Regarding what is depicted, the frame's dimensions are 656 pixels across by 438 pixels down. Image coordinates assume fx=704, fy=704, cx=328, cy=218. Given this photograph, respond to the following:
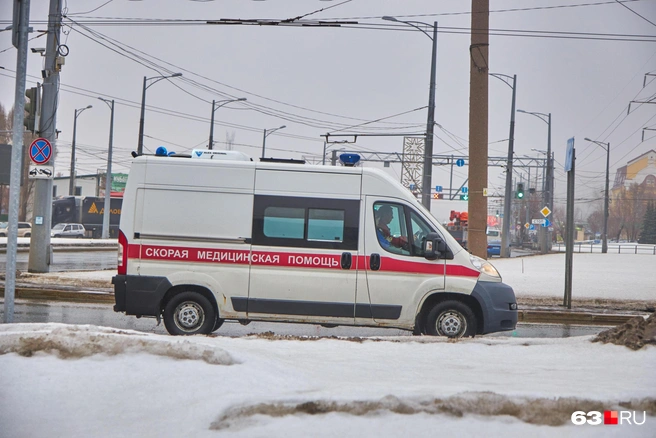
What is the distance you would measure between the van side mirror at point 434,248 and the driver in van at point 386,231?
293mm

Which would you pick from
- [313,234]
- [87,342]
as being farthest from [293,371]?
[313,234]

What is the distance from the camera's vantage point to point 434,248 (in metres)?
9.34

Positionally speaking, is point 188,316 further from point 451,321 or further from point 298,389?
point 298,389

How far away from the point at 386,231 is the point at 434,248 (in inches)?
26.8

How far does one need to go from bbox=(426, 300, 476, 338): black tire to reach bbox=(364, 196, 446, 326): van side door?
0.79 ft

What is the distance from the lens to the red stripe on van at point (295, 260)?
935 centimetres

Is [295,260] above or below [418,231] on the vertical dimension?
below

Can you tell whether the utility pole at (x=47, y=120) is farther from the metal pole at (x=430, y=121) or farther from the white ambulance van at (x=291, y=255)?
the metal pole at (x=430, y=121)

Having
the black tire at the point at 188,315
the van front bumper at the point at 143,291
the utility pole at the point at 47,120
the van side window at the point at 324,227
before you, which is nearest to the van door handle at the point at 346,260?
the van side window at the point at 324,227

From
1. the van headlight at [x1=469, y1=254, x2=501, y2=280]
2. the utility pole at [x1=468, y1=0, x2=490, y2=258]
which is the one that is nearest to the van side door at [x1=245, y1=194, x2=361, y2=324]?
the van headlight at [x1=469, y1=254, x2=501, y2=280]

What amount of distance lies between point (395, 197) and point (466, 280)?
146 cm

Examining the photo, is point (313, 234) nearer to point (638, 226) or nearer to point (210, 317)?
point (210, 317)

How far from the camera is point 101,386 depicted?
16.5ft

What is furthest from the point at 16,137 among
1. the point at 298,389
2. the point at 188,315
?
the point at 298,389
